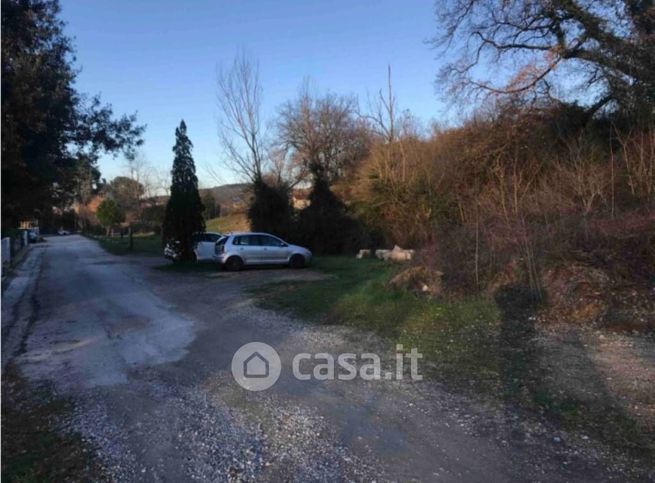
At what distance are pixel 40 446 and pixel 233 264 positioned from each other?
15431mm

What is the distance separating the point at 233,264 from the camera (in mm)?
19938

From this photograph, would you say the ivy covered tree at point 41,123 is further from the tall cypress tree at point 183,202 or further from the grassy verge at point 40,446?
the tall cypress tree at point 183,202

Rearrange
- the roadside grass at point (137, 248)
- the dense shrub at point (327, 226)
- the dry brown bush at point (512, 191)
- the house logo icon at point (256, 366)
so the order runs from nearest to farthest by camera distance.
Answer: the house logo icon at point (256, 366)
the dry brown bush at point (512, 191)
the dense shrub at point (327, 226)
the roadside grass at point (137, 248)

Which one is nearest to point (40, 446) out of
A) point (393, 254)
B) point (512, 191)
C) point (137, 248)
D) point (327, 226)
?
point (512, 191)

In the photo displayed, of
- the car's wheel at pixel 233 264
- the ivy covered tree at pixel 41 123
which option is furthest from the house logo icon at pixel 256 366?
the car's wheel at pixel 233 264

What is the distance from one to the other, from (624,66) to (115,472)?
732 inches

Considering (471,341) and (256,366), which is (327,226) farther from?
(256,366)

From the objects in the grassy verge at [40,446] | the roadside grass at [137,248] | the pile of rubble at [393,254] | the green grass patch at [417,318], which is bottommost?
the roadside grass at [137,248]

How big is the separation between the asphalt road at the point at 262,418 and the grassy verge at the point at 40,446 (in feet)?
0.47

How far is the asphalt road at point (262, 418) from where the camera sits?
13.0 ft

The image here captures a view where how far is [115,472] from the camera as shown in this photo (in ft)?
13.1

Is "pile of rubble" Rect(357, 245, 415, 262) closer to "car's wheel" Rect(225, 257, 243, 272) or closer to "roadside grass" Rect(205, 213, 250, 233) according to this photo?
"car's wheel" Rect(225, 257, 243, 272)

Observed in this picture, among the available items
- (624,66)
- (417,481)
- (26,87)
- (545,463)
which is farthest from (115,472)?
(624,66)

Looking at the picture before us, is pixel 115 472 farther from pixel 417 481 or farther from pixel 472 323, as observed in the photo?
pixel 472 323
